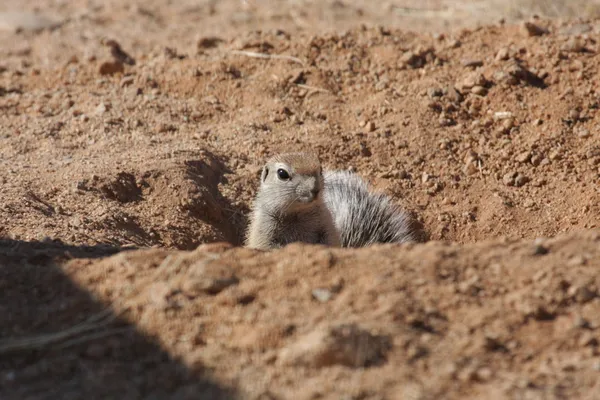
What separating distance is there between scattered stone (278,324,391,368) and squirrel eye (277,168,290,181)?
3.16m

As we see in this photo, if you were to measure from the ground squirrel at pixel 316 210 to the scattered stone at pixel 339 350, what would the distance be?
3.04 m

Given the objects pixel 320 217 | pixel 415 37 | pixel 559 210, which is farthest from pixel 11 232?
pixel 415 37

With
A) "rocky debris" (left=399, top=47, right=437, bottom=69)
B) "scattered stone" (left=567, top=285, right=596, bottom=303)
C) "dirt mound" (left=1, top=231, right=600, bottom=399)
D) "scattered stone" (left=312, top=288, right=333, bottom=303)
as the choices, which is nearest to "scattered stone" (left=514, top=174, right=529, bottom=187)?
"rocky debris" (left=399, top=47, right=437, bottom=69)

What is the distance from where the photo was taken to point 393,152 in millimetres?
7277

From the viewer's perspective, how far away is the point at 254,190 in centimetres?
721

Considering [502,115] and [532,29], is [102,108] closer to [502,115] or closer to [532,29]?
[502,115]

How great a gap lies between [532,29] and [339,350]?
5.72m

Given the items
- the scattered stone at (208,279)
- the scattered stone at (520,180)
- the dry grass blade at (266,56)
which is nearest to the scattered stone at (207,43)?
the dry grass blade at (266,56)

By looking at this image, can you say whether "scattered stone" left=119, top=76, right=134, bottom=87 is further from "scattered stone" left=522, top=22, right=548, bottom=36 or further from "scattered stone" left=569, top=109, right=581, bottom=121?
Result: "scattered stone" left=569, top=109, right=581, bottom=121

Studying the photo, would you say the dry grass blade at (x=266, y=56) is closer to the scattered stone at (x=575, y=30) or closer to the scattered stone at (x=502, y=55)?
the scattered stone at (x=502, y=55)

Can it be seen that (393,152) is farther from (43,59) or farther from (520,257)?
(43,59)

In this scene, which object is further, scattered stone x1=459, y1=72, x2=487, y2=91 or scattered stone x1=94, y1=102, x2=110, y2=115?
scattered stone x1=94, y1=102, x2=110, y2=115

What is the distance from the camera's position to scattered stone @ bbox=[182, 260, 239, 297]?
11.8 feet

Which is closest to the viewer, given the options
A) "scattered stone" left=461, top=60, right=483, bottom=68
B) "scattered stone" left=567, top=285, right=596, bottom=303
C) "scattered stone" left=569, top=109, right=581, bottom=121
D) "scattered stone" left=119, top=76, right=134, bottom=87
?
"scattered stone" left=567, top=285, right=596, bottom=303
